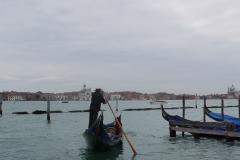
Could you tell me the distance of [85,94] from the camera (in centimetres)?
16362

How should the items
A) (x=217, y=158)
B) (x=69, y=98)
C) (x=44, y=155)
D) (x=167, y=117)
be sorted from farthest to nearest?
(x=69, y=98) → (x=167, y=117) → (x=44, y=155) → (x=217, y=158)

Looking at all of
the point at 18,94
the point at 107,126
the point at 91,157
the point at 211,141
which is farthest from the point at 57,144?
the point at 18,94

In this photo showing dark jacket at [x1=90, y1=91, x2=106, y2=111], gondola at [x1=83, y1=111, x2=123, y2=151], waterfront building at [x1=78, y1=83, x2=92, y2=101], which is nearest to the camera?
gondola at [x1=83, y1=111, x2=123, y2=151]

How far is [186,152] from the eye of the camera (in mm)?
10625

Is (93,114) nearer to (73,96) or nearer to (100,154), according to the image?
(100,154)

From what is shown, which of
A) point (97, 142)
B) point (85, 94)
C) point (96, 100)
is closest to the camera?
point (97, 142)

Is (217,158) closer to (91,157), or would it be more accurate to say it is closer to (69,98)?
(91,157)

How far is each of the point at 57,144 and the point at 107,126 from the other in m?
2.56

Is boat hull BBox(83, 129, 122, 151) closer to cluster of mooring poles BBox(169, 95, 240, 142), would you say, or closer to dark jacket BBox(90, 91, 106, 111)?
dark jacket BBox(90, 91, 106, 111)

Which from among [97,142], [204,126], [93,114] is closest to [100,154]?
[97,142]

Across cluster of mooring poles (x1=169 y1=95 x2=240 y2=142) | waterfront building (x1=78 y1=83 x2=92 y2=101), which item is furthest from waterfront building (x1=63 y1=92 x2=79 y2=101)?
cluster of mooring poles (x1=169 y1=95 x2=240 y2=142)

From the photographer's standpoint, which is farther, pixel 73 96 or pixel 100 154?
pixel 73 96

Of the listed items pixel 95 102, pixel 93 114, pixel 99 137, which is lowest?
pixel 99 137

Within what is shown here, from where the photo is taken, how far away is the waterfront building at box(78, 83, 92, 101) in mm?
161000
